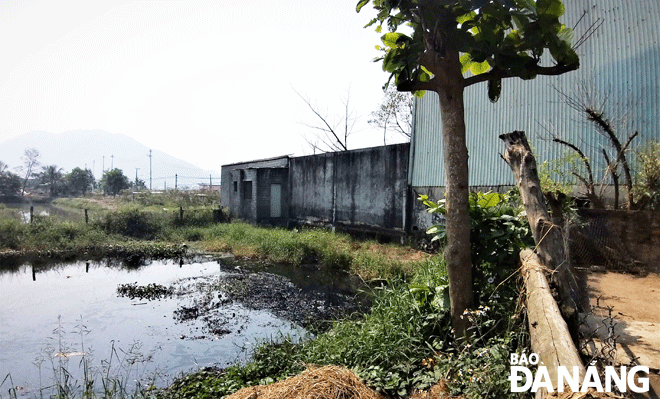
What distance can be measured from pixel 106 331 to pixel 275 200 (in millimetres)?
11293

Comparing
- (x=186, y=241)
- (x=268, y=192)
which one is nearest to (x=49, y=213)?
(x=186, y=241)

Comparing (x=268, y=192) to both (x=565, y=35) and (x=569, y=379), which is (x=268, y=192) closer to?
(x=565, y=35)

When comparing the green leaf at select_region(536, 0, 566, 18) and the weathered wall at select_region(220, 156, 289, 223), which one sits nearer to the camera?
the green leaf at select_region(536, 0, 566, 18)

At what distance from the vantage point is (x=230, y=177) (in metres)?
21.5

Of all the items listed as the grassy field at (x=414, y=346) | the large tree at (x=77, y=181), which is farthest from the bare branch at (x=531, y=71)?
the large tree at (x=77, y=181)

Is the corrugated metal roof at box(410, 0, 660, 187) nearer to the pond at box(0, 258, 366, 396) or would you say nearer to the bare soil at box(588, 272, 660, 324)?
the bare soil at box(588, 272, 660, 324)

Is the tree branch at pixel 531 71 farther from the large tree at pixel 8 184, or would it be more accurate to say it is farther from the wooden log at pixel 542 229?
the large tree at pixel 8 184

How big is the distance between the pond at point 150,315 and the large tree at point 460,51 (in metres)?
3.09

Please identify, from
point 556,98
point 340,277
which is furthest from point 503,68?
point 340,277

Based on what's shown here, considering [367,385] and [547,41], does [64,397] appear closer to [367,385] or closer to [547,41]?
[367,385]

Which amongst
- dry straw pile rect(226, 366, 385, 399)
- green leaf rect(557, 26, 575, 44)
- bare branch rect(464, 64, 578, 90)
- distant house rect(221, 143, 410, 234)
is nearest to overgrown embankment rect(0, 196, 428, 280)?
distant house rect(221, 143, 410, 234)

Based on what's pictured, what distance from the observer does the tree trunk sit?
3.13m

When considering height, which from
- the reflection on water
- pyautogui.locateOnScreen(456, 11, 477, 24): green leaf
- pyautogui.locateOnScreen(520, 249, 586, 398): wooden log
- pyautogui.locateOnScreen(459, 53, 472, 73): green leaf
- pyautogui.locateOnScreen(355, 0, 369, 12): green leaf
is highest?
pyautogui.locateOnScreen(355, 0, 369, 12): green leaf

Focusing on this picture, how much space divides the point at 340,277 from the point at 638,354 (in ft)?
23.0
